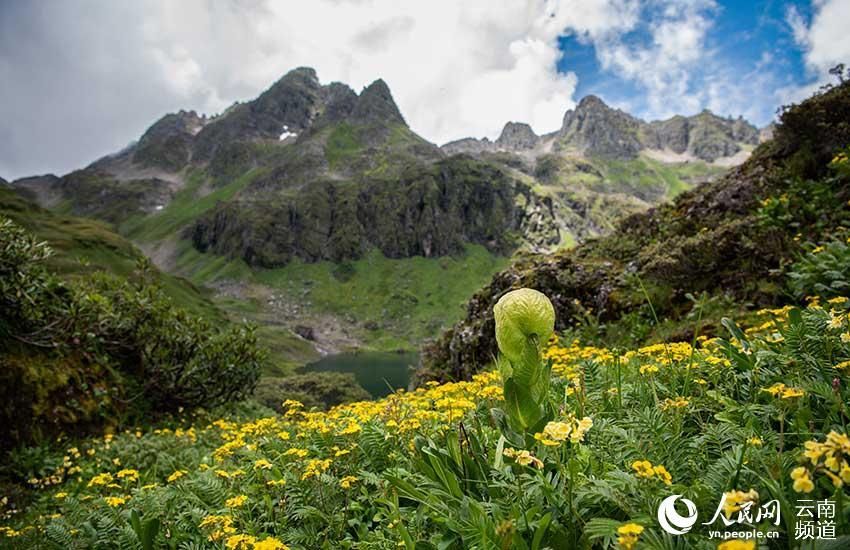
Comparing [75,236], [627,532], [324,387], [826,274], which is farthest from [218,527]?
[75,236]

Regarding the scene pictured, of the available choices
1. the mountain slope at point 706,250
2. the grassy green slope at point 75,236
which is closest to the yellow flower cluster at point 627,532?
the mountain slope at point 706,250

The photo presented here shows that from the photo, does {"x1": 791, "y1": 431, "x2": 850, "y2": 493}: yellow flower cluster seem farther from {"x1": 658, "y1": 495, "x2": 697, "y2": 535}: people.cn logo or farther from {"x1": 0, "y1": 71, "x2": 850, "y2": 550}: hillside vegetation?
{"x1": 658, "y1": 495, "x2": 697, "y2": 535}: people.cn logo

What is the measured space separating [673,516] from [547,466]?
2.62ft

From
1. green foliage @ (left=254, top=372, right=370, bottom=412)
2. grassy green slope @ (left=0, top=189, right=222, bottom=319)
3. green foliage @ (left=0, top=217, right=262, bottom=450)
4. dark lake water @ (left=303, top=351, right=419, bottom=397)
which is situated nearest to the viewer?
green foliage @ (left=0, top=217, right=262, bottom=450)

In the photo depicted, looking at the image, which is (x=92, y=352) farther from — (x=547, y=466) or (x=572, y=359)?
(x=547, y=466)

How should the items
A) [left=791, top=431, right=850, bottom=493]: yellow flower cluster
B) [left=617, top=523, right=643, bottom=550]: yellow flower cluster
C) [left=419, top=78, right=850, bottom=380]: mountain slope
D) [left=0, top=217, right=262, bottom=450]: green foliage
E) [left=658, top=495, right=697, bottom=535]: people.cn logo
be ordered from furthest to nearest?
[left=0, top=217, right=262, bottom=450]: green foliage
[left=419, top=78, right=850, bottom=380]: mountain slope
[left=658, top=495, right=697, bottom=535]: people.cn logo
[left=617, top=523, right=643, bottom=550]: yellow flower cluster
[left=791, top=431, right=850, bottom=493]: yellow flower cluster

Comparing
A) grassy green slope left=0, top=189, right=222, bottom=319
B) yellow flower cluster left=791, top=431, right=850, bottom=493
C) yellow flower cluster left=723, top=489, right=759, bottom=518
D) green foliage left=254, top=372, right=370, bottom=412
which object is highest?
grassy green slope left=0, top=189, right=222, bottom=319

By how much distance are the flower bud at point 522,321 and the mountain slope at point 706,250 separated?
4940 millimetres

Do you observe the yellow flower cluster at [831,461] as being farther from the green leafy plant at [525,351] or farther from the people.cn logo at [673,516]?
the green leafy plant at [525,351]

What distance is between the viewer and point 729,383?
A: 300cm

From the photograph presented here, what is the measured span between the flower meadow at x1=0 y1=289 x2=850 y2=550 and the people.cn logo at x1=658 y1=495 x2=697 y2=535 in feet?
0.13

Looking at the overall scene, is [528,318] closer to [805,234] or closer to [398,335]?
[805,234]

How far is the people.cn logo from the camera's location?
1.62 metres

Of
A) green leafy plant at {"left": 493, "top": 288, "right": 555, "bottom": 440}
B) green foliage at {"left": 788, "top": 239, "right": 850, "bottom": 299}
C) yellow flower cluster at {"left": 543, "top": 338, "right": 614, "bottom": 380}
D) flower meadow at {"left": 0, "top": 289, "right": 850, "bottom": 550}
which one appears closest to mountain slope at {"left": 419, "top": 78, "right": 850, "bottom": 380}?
green foliage at {"left": 788, "top": 239, "right": 850, "bottom": 299}
